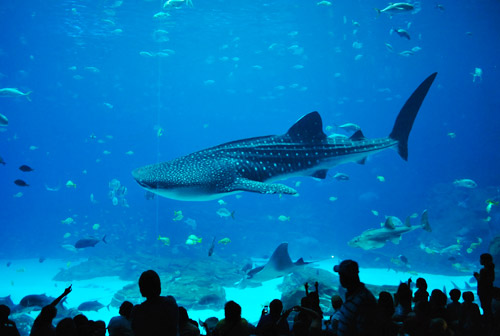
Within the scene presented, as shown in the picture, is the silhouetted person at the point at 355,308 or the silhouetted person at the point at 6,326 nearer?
the silhouetted person at the point at 355,308

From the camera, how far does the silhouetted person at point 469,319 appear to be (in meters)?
2.88

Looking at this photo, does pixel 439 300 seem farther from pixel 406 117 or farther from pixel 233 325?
pixel 406 117

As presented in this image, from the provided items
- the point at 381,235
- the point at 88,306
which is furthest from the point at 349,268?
the point at 88,306

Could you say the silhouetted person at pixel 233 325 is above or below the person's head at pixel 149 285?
below

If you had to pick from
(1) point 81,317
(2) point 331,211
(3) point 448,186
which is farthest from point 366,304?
(2) point 331,211

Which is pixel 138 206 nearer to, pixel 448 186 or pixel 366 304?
pixel 448 186

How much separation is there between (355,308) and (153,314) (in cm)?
132

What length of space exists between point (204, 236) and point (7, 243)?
1957cm

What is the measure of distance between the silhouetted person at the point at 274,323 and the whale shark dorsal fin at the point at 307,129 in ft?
10.6

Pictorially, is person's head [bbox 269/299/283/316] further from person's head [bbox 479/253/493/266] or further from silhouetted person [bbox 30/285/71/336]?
person's head [bbox 479/253/493/266]

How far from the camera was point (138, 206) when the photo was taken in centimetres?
3528

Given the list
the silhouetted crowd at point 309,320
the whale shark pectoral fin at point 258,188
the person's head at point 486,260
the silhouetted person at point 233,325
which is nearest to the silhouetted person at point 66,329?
the silhouetted crowd at point 309,320

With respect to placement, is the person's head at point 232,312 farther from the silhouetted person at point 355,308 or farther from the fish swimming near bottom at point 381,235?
the fish swimming near bottom at point 381,235

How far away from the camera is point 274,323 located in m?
2.49
